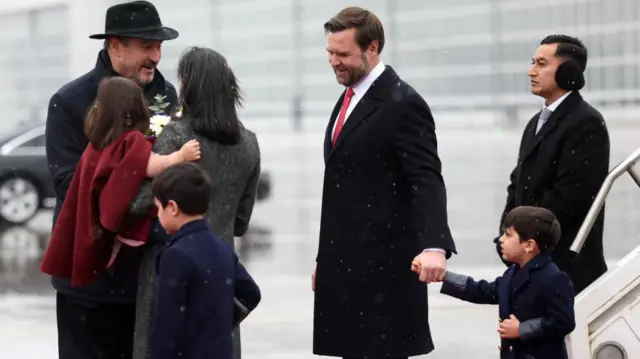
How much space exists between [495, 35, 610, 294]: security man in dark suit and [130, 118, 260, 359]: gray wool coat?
1.41 metres

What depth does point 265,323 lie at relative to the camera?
29.7ft

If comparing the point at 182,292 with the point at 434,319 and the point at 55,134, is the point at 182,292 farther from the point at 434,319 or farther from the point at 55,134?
the point at 434,319

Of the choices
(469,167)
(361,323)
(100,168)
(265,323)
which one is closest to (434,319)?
(265,323)

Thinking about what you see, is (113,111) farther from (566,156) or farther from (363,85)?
(566,156)

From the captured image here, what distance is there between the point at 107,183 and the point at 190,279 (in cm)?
49

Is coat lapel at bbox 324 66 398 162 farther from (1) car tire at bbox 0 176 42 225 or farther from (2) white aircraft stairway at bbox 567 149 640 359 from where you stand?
(1) car tire at bbox 0 176 42 225

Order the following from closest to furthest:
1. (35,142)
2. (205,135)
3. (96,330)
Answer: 1. (205,135)
2. (96,330)
3. (35,142)

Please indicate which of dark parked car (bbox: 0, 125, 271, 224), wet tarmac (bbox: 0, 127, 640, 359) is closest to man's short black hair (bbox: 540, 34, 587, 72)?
wet tarmac (bbox: 0, 127, 640, 359)

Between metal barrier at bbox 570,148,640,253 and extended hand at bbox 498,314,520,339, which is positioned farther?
metal barrier at bbox 570,148,640,253

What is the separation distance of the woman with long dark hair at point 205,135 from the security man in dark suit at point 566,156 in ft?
4.99

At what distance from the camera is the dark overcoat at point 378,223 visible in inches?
185

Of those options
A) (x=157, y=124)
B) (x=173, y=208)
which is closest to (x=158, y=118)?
(x=157, y=124)

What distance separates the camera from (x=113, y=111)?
4.35 m

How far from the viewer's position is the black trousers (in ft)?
15.0
